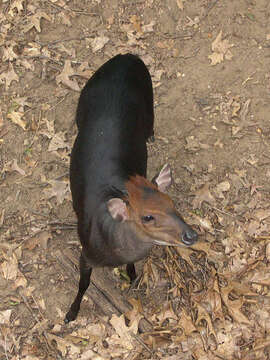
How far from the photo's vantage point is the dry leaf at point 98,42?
7164mm

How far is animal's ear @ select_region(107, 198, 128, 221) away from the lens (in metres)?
3.94

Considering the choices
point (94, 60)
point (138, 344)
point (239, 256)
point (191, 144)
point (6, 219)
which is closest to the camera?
point (138, 344)

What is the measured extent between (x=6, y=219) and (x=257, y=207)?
3.14 m

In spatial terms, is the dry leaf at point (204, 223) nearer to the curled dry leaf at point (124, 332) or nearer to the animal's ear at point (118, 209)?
the curled dry leaf at point (124, 332)

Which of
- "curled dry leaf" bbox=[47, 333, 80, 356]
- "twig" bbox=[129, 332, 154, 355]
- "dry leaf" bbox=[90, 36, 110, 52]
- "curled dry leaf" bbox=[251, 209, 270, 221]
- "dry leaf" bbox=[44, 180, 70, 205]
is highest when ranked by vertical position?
"dry leaf" bbox=[90, 36, 110, 52]

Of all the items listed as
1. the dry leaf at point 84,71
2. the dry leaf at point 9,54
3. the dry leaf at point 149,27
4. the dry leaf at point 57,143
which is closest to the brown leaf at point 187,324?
the dry leaf at point 57,143

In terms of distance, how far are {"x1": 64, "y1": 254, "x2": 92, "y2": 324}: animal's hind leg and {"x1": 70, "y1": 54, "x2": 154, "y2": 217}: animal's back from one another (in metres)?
0.56

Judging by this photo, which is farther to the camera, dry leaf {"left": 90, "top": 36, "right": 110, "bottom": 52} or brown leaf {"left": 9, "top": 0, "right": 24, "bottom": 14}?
brown leaf {"left": 9, "top": 0, "right": 24, "bottom": 14}

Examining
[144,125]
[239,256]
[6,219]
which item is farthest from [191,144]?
[6,219]

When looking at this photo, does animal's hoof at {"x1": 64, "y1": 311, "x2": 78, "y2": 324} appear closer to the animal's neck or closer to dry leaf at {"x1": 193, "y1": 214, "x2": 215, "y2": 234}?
the animal's neck

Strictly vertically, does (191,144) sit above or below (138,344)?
above

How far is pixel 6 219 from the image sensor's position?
5.89 metres

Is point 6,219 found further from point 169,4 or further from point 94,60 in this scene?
point 169,4

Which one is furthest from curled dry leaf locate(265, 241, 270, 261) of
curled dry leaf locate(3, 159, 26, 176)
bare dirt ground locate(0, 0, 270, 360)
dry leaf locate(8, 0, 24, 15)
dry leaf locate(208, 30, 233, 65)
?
dry leaf locate(8, 0, 24, 15)
